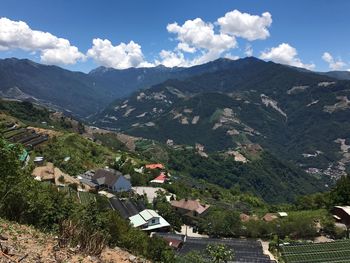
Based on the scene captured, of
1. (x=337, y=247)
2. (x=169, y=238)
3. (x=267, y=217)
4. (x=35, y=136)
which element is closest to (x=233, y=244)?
(x=169, y=238)

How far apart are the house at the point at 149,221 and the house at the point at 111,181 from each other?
29896mm

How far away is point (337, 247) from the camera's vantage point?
200 ft

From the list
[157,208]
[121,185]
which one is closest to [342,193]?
[157,208]

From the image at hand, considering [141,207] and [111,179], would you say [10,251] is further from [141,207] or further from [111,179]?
[111,179]

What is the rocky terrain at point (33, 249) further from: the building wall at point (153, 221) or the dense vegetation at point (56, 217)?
the building wall at point (153, 221)

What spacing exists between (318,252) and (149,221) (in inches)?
1303

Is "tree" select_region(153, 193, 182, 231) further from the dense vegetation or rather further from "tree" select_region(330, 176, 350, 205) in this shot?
"tree" select_region(330, 176, 350, 205)

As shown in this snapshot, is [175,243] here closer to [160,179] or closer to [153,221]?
[153,221]

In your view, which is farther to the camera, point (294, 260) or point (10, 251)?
point (294, 260)

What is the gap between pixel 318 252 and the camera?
196 feet

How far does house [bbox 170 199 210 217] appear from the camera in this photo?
94.4 m

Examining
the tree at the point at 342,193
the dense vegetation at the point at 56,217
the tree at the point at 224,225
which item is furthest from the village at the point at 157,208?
the dense vegetation at the point at 56,217

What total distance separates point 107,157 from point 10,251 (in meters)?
129

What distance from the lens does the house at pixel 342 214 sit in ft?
256
